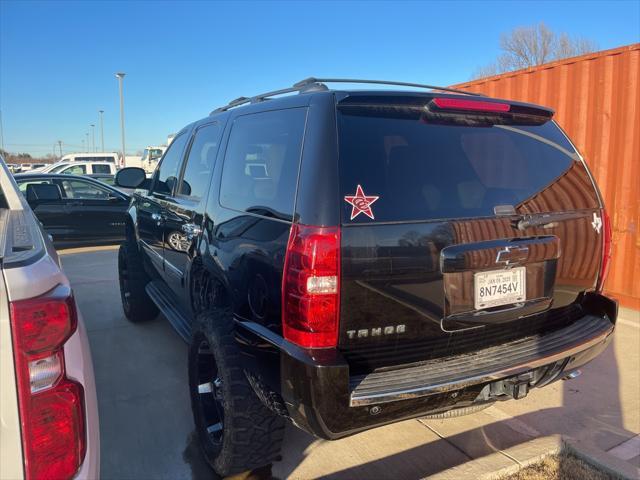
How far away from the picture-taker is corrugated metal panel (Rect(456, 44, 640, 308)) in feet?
17.9

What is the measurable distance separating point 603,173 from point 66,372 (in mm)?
6101

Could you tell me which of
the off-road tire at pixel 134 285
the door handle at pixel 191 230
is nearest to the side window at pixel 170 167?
the door handle at pixel 191 230

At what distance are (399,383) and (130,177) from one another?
3.57 m

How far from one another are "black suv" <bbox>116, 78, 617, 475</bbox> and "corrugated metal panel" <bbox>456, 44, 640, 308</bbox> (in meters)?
3.34

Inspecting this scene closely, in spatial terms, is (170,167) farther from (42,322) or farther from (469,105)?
(42,322)

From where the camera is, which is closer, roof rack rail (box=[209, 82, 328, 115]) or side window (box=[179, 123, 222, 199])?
roof rack rail (box=[209, 82, 328, 115])

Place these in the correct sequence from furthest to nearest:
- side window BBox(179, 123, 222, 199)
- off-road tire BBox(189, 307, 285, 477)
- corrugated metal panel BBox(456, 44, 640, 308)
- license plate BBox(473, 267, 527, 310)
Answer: corrugated metal panel BBox(456, 44, 640, 308)
side window BBox(179, 123, 222, 199)
off-road tire BBox(189, 307, 285, 477)
license plate BBox(473, 267, 527, 310)

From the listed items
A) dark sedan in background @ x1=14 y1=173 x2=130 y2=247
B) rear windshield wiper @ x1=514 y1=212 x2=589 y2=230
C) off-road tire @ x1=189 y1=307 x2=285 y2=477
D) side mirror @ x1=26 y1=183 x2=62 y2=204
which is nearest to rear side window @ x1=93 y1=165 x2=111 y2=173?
dark sedan in background @ x1=14 y1=173 x2=130 y2=247

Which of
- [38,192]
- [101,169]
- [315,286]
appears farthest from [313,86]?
[101,169]

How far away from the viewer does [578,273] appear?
262cm

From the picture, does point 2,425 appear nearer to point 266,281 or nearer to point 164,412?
point 266,281

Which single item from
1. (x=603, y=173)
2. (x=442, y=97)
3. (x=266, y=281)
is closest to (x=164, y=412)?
(x=266, y=281)

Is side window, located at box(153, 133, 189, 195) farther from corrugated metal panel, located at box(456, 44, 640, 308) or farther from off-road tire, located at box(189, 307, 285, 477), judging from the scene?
corrugated metal panel, located at box(456, 44, 640, 308)

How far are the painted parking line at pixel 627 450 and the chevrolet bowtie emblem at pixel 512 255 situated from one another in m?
1.51
